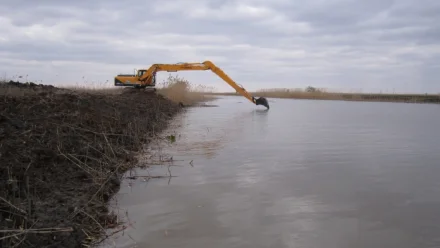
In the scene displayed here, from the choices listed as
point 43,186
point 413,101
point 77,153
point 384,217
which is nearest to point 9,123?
point 77,153

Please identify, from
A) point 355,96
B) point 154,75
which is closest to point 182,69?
point 154,75

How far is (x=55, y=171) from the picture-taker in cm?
610

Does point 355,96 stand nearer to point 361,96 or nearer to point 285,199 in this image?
point 361,96

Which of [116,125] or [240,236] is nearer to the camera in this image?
[240,236]

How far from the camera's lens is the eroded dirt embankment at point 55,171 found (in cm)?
418

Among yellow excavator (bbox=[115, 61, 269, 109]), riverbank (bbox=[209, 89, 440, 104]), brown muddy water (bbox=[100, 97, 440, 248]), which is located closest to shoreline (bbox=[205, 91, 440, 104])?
riverbank (bbox=[209, 89, 440, 104])

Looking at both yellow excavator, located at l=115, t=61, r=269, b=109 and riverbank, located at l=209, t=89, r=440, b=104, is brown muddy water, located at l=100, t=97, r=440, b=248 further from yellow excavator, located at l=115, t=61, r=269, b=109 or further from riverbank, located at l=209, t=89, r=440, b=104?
riverbank, located at l=209, t=89, r=440, b=104

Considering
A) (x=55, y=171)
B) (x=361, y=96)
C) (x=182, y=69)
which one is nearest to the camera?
(x=55, y=171)

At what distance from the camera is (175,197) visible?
6.19 metres

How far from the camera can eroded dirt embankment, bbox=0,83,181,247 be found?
4176 millimetres

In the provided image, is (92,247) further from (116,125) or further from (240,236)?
(116,125)

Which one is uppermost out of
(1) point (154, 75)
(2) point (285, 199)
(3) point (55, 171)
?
(1) point (154, 75)

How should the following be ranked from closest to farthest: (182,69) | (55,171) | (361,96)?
(55,171) → (182,69) → (361,96)

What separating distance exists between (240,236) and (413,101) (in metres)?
57.5
